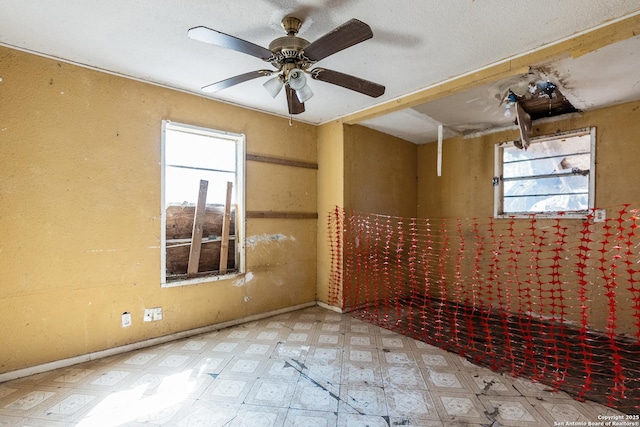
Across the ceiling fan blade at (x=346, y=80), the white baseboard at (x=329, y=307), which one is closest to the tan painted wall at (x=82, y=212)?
the white baseboard at (x=329, y=307)

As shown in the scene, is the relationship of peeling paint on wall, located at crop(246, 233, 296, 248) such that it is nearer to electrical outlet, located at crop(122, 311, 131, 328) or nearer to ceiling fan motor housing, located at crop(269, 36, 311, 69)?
electrical outlet, located at crop(122, 311, 131, 328)

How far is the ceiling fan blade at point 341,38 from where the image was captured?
5.25 ft

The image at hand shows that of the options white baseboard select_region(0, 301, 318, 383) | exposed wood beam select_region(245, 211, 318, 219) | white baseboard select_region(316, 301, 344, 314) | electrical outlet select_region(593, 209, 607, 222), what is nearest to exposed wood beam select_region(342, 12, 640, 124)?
exposed wood beam select_region(245, 211, 318, 219)

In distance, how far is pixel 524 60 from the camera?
7.75 ft

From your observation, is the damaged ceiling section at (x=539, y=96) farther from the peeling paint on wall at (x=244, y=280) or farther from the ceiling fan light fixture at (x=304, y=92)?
the peeling paint on wall at (x=244, y=280)

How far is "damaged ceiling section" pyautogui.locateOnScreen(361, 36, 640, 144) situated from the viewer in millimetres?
2436

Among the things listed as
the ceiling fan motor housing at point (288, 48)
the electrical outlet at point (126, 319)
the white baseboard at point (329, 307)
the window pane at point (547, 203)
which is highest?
the ceiling fan motor housing at point (288, 48)

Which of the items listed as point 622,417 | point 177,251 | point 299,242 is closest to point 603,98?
point 622,417

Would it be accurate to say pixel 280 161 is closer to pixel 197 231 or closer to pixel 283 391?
pixel 197 231

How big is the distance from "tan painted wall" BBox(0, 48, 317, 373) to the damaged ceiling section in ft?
8.42

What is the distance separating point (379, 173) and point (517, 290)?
2422 millimetres

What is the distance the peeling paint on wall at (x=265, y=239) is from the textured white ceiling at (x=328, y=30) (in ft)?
5.69

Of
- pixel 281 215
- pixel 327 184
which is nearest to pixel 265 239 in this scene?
pixel 281 215

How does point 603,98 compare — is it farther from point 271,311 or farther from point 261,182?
point 271,311
